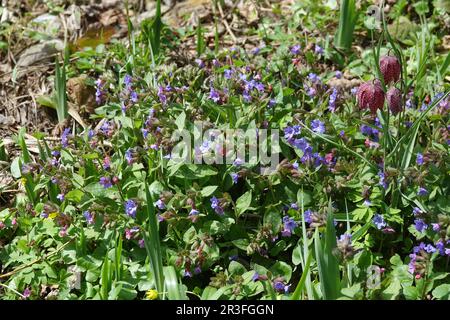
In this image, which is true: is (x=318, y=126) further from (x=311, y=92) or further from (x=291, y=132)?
(x=311, y=92)

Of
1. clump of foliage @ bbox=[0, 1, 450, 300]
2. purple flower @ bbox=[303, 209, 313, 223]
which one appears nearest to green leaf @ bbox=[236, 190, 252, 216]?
clump of foliage @ bbox=[0, 1, 450, 300]

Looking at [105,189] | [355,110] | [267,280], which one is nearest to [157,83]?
[105,189]

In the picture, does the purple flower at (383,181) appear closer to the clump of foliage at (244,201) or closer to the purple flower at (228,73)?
the clump of foliage at (244,201)

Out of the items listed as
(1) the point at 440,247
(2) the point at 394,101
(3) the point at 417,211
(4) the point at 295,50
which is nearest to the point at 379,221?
(3) the point at 417,211

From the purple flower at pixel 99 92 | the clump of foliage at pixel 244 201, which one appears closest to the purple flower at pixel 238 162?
the clump of foliage at pixel 244 201

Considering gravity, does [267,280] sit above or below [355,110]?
below

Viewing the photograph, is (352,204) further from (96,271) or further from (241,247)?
(96,271)

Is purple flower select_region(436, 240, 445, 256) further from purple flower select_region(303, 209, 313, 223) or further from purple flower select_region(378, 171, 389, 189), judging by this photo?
purple flower select_region(303, 209, 313, 223)
